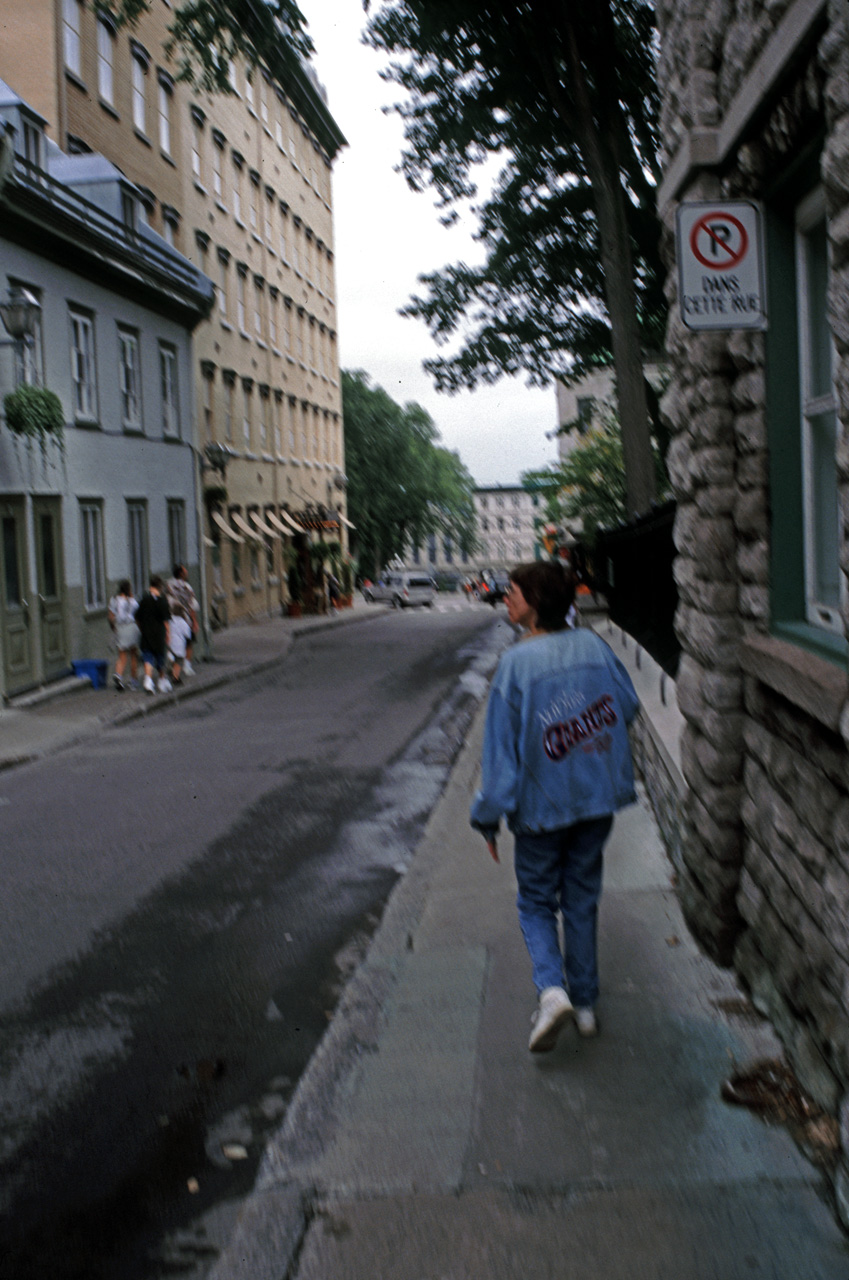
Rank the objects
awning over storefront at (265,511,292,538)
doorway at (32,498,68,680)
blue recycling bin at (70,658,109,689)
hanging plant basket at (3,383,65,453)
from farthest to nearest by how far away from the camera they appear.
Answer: awning over storefront at (265,511,292,538)
blue recycling bin at (70,658,109,689)
doorway at (32,498,68,680)
hanging plant basket at (3,383,65,453)

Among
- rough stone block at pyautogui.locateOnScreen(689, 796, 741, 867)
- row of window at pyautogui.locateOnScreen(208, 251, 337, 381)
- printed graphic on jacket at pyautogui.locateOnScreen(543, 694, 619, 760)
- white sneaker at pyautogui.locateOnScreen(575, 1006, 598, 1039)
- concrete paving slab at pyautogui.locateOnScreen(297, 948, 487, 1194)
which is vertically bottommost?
concrete paving slab at pyautogui.locateOnScreen(297, 948, 487, 1194)

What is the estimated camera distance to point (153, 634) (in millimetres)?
19469

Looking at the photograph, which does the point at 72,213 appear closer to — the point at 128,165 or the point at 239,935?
the point at 128,165

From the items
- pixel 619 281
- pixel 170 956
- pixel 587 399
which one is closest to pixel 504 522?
pixel 587 399

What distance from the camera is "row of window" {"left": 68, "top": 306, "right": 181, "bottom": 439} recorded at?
21.5 m

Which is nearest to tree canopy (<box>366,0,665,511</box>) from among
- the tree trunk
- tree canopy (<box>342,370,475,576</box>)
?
the tree trunk

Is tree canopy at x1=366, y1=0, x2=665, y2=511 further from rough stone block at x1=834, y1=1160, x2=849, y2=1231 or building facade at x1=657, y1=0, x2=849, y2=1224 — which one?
rough stone block at x1=834, y1=1160, x2=849, y2=1231

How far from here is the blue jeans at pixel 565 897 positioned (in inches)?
187

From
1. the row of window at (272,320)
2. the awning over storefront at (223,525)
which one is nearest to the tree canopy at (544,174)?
the awning over storefront at (223,525)

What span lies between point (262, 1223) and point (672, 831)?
404 centimetres

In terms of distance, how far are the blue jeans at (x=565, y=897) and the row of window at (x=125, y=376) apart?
1772 centimetres

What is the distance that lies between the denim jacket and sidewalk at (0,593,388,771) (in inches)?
378

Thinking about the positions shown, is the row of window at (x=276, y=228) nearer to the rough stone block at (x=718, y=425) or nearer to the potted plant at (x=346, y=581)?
the potted plant at (x=346, y=581)

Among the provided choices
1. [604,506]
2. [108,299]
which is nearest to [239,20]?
[108,299]
